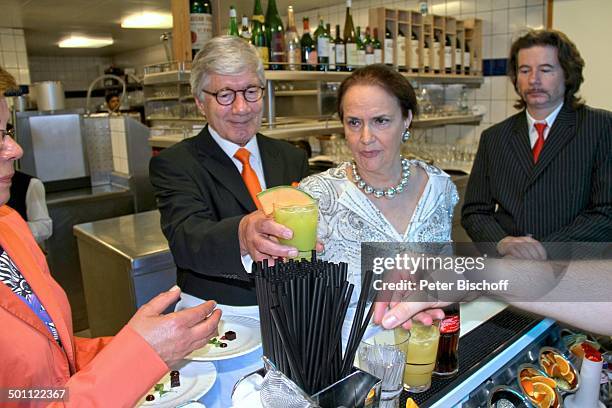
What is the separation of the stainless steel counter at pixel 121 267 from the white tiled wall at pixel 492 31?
351 centimetres

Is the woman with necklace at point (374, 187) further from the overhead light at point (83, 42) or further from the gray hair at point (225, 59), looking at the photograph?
the overhead light at point (83, 42)

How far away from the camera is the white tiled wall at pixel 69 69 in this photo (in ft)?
37.9

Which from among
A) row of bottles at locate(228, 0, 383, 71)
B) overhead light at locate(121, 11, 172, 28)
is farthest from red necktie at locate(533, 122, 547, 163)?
overhead light at locate(121, 11, 172, 28)

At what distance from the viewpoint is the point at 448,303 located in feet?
3.65

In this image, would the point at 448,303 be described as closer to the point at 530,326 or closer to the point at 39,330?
the point at 530,326

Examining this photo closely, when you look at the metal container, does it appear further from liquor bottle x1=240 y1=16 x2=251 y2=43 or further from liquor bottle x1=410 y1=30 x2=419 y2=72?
liquor bottle x1=410 y1=30 x2=419 y2=72

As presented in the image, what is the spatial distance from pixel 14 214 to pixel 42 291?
301 millimetres

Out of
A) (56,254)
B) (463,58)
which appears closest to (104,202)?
(56,254)

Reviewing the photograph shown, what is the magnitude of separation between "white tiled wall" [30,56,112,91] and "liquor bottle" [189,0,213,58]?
10.3 m

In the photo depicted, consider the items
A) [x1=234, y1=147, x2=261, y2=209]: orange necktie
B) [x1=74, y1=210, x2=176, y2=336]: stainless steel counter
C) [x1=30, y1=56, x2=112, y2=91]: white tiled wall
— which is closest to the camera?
[x1=234, y1=147, x2=261, y2=209]: orange necktie

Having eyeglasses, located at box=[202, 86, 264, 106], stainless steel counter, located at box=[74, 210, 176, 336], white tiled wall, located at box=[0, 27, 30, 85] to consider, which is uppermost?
white tiled wall, located at box=[0, 27, 30, 85]

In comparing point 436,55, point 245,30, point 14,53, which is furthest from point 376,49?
point 14,53

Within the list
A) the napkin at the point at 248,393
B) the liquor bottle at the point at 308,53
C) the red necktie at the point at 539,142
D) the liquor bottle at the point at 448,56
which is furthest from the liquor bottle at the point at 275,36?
the napkin at the point at 248,393

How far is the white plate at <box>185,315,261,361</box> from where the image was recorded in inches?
47.7
